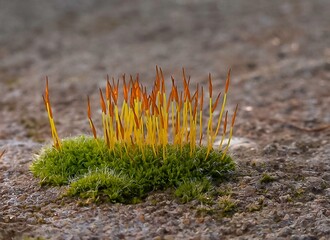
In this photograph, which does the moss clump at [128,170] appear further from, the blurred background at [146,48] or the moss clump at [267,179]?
the blurred background at [146,48]

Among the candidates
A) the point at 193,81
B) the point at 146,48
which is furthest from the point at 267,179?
the point at 146,48

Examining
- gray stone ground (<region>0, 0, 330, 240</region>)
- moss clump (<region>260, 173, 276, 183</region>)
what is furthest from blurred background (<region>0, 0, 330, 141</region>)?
moss clump (<region>260, 173, 276, 183</region>)

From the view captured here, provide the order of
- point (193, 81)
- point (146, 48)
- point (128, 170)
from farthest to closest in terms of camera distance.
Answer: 1. point (146, 48)
2. point (193, 81)
3. point (128, 170)

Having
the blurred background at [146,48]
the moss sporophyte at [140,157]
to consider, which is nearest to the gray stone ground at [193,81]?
the blurred background at [146,48]

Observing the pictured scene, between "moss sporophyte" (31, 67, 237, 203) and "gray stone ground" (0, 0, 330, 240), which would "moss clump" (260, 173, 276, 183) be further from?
"moss sporophyte" (31, 67, 237, 203)

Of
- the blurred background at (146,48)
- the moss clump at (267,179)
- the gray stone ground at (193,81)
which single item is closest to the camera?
the gray stone ground at (193,81)

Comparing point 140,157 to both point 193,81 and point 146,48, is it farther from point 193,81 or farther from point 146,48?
point 146,48
